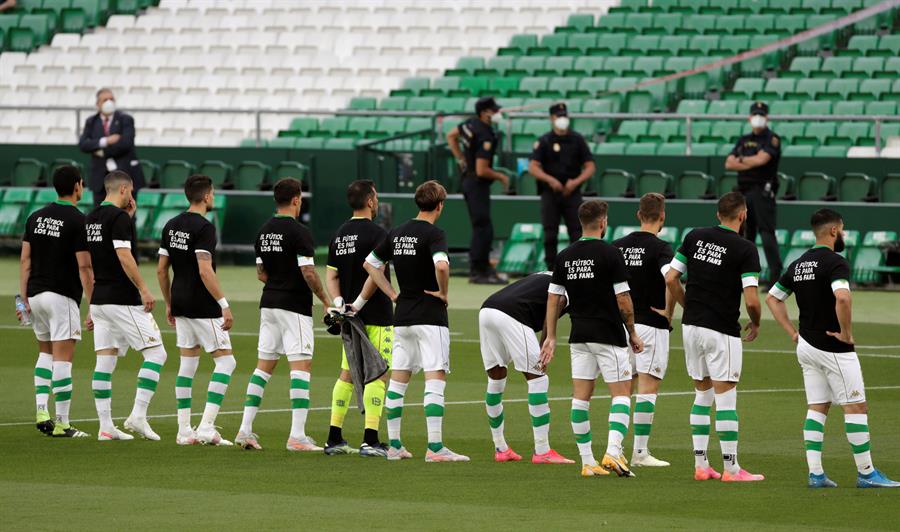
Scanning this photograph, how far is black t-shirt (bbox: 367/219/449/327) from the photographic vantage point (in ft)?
35.8

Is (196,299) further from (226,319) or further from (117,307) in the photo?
(117,307)

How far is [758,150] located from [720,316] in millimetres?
11759

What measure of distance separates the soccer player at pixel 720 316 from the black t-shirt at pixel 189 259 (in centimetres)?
345

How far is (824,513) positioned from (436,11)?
1079 inches

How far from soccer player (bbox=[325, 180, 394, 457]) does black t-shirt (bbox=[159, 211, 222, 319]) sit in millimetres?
906

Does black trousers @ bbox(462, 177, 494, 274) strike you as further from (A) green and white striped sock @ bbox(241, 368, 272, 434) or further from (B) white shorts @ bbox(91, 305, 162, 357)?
(A) green and white striped sock @ bbox(241, 368, 272, 434)

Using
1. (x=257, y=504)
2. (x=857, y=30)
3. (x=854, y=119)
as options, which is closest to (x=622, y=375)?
(x=257, y=504)

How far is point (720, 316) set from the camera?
1023 cm

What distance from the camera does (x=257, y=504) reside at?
909 centimetres

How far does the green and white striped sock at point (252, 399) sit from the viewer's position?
450 inches

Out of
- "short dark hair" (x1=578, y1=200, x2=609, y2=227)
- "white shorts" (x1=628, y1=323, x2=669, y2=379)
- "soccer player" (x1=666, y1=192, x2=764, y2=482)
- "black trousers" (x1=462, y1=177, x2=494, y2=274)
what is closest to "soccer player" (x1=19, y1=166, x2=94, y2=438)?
"short dark hair" (x1=578, y1=200, x2=609, y2=227)

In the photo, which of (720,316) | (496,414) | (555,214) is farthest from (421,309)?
(555,214)

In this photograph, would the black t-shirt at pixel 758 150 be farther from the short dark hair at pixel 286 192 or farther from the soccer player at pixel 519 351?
the short dark hair at pixel 286 192

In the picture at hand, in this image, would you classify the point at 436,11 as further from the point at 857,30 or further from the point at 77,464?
the point at 77,464
